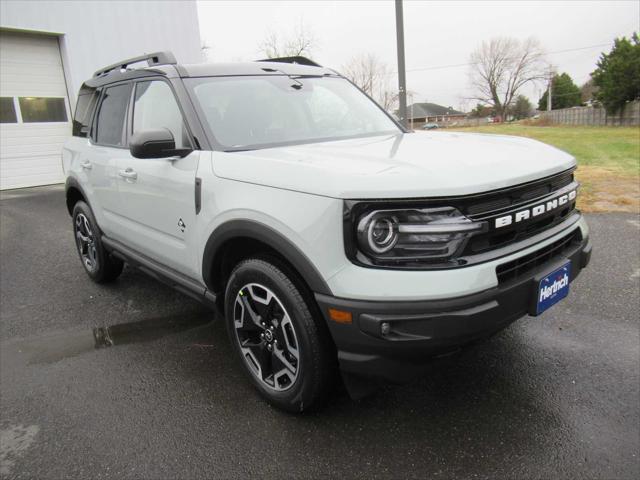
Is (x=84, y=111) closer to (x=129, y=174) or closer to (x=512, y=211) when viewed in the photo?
(x=129, y=174)

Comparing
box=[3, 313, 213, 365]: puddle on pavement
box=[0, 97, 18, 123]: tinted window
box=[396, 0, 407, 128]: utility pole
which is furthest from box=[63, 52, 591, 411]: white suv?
box=[0, 97, 18, 123]: tinted window

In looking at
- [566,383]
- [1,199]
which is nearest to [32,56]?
[1,199]

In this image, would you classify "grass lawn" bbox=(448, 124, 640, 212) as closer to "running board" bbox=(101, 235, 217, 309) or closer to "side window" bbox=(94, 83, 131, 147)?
"running board" bbox=(101, 235, 217, 309)

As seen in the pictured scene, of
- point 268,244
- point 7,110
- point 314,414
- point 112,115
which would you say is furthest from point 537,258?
point 7,110

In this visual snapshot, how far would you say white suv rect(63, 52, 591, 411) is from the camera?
1.94 m

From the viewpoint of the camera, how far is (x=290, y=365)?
2439 mm

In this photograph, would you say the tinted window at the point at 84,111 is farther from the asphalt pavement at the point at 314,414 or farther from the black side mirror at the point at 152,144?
the black side mirror at the point at 152,144

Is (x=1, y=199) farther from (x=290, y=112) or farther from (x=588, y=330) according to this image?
(x=588, y=330)

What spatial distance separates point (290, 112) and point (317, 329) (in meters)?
A: 1.62

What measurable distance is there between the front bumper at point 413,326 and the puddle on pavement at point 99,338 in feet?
6.81

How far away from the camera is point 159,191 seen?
310 centimetres

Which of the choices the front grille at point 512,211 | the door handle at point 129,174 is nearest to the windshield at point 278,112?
the door handle at point 129,174

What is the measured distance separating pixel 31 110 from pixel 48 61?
1409 millimetres

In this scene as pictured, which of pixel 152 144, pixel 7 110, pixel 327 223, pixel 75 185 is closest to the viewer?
pixel 327 223
